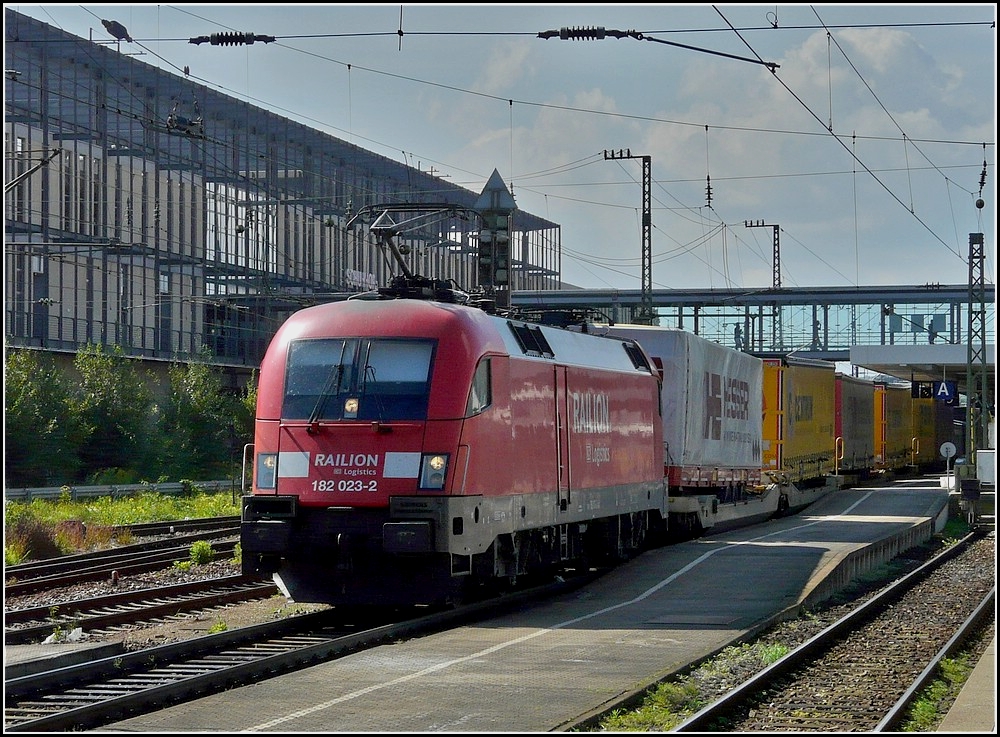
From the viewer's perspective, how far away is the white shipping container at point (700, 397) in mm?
24266

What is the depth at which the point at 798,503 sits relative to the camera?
34.4 metres

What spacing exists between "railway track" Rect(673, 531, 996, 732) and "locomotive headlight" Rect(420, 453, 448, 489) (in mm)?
3755

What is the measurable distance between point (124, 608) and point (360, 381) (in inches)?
160

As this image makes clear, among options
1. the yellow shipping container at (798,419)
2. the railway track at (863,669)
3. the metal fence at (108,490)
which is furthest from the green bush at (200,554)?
the yellow shipping container at (798,419)

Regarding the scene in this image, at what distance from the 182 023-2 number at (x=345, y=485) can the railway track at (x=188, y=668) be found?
4.40 ft

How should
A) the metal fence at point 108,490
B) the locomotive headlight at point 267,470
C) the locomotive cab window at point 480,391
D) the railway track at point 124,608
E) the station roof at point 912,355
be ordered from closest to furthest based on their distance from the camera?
the railway track at point 124,608 < the locomotive cab window at point 480,391 < the locomotive headlight at point 267,470 < the metal fence at point 108,490 < the station roof at point 912,355

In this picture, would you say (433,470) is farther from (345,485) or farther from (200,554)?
(200,554)

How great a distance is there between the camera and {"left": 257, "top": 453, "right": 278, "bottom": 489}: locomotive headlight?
1456cm

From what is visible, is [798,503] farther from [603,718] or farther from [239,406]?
[603,718]

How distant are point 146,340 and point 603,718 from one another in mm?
45426

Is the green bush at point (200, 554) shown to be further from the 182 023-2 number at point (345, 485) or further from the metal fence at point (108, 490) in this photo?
the metal fence at point (108, 490)

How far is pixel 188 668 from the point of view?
11469 millimetres

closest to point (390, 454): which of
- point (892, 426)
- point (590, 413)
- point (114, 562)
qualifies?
point (590, 413)

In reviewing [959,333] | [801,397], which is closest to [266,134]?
[801,397]
